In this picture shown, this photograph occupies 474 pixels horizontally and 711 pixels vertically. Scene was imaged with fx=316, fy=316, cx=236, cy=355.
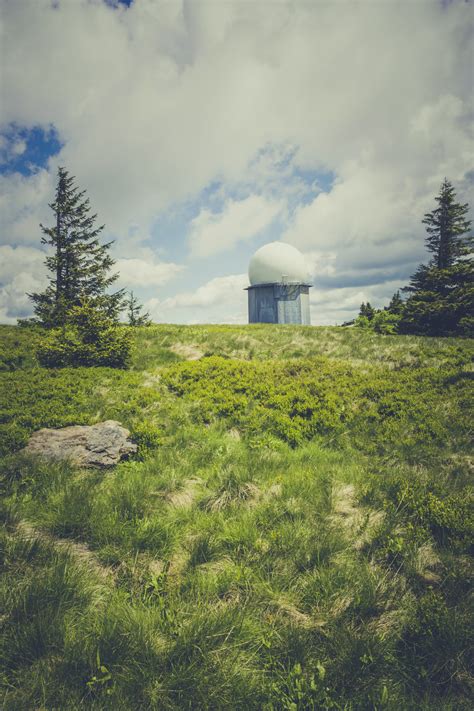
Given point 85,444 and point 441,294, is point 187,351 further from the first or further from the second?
point 441,294

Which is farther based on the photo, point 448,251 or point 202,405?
point 448,251

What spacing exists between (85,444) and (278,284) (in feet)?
117

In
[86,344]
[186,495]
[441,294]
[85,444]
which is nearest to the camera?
[186,495]

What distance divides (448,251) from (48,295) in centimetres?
3337

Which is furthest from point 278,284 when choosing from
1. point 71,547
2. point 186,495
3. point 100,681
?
point 100,681

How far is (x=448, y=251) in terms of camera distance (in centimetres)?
2877

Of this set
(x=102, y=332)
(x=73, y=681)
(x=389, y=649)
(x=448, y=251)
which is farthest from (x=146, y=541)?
(x=448, y=251)

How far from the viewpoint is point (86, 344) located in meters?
12.2

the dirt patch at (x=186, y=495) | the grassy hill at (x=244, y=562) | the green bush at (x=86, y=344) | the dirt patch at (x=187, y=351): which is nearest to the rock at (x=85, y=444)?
the grassy hill at (x=244, y=562)

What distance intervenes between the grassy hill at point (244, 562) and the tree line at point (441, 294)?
634 inches

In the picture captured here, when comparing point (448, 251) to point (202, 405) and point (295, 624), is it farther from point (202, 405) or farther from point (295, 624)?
point (295, 624)

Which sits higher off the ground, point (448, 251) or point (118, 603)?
point (448, 251)

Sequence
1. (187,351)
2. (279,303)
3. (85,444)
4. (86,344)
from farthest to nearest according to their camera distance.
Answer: (279,303)
(187,351)
(86,344)
(85,444)

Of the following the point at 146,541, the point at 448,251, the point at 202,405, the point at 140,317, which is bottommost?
the point at 146,541
